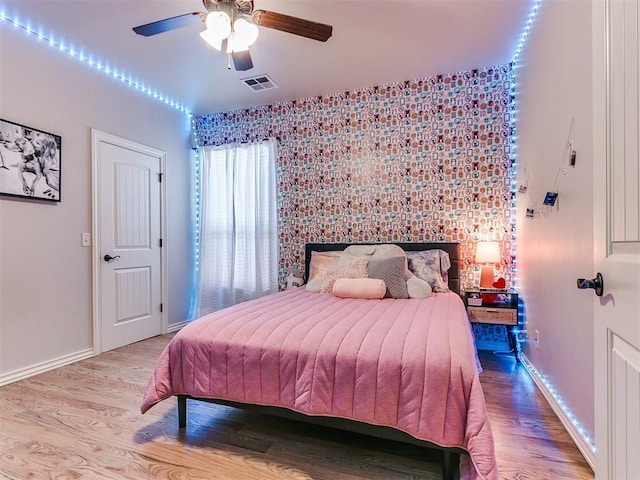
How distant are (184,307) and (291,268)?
60.3 inches

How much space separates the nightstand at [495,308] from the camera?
2857mm

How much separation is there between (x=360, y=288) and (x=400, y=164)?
1.59 m

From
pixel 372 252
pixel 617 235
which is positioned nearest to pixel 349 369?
pixel 617 235

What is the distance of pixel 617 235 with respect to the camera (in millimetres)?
907

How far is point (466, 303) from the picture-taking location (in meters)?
3.00

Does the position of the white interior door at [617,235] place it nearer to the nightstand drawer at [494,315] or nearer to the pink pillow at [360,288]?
the pink pillow at [360,288]

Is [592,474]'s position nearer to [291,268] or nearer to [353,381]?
[353,381]

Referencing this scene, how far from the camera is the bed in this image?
1.33m

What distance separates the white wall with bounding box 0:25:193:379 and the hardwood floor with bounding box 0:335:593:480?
56 centimetres

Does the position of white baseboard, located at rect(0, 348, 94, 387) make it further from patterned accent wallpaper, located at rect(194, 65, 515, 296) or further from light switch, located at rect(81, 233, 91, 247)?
patterned accent wallpaper, located at rect(194, 65, 515, 296)

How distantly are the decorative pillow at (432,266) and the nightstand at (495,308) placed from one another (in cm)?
26

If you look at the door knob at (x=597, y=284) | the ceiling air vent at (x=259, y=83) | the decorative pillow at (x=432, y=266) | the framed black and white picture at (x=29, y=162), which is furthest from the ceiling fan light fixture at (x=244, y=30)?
the decorative pillow at (x=432, y=266)

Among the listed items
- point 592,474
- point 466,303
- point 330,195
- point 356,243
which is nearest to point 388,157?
point 330,195

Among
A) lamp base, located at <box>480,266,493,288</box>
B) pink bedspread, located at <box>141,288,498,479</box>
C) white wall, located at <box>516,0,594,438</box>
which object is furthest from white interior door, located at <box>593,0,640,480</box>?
lamp base, located at <box>480,266,493,288</box>
